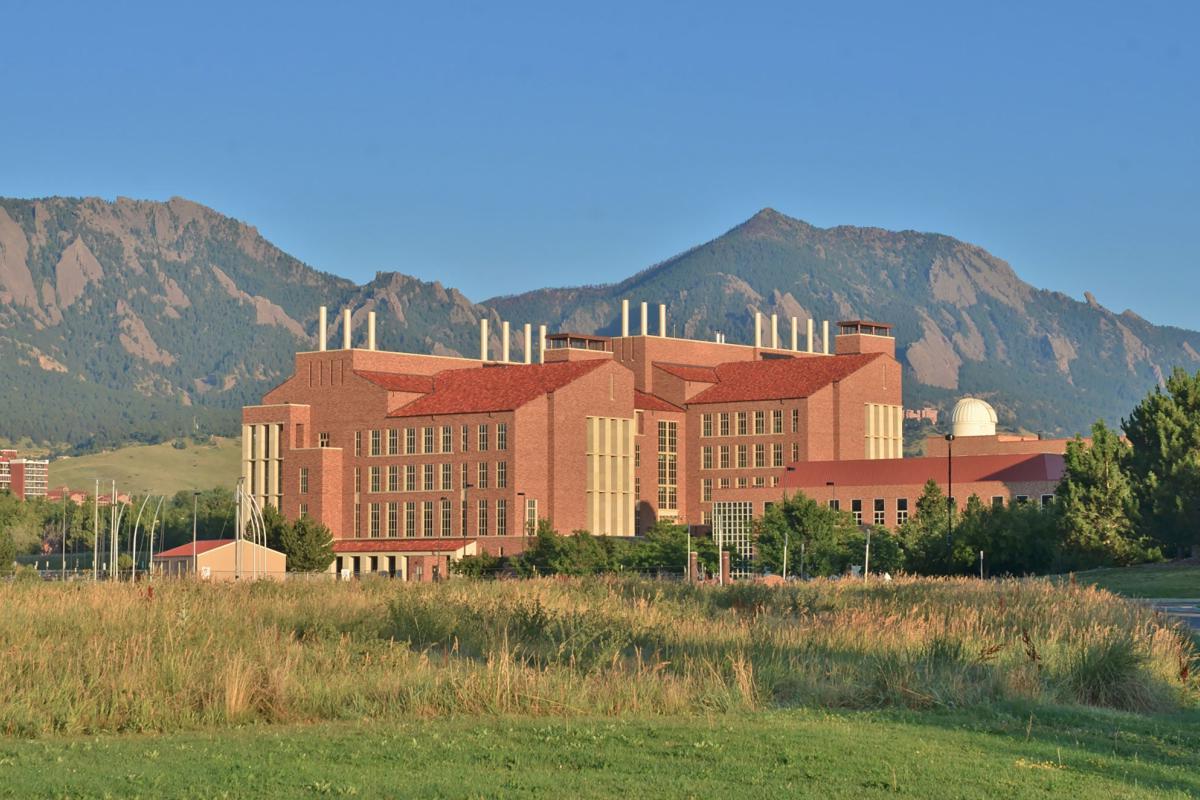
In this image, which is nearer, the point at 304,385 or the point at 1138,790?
the point at 1138,790

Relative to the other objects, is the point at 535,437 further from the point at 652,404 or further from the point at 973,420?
the point at 973,420

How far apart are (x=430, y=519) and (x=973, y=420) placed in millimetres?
47014

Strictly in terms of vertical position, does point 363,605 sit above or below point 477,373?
below

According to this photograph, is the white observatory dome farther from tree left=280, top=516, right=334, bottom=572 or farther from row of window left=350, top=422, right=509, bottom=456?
tree left=280, top=516, right=334, bottom=572

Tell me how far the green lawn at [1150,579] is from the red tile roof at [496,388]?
5913 centimetres

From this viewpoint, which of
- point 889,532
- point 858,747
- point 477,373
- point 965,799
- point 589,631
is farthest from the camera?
point 477,373

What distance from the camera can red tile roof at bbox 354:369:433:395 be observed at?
143 meters

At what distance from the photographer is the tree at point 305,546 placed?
132500 mm

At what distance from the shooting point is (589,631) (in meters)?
28.5

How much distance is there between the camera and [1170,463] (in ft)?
309

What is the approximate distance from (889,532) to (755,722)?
97283mm

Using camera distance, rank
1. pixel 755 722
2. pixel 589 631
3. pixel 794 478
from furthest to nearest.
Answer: pixel 794 478 → pixel 589 631 → pixel 755 722

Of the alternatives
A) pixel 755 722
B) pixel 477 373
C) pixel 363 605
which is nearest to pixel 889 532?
pixel 477 373

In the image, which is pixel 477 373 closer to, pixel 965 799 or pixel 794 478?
pixel 794 478
